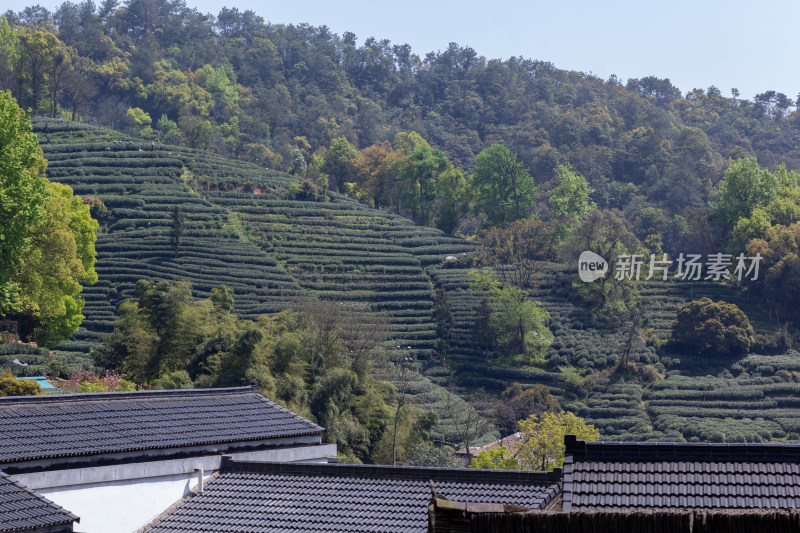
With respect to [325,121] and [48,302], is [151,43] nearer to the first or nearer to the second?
[325,121]

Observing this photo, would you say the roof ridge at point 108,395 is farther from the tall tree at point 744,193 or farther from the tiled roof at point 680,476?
the tall tree at point 744,193

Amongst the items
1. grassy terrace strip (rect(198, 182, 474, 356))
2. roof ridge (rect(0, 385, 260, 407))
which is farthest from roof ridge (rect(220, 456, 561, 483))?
grassy terrace strip (rect(198, 182, 474, 356))

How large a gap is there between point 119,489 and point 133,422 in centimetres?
138

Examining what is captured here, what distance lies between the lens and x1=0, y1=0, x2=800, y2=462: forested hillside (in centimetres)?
3303

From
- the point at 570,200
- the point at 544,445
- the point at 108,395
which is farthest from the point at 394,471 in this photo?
the point at 570,200

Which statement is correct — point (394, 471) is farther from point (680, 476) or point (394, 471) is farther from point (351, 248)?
point (351, 248)

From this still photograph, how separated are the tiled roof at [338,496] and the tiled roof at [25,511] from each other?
191 cm

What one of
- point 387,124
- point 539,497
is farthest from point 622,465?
point 387,124

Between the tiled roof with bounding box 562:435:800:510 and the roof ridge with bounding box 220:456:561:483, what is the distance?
8.99 ft

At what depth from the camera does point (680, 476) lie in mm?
7875

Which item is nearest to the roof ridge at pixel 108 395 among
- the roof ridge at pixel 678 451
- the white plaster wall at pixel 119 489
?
the white plaster wall at pixel 119 489

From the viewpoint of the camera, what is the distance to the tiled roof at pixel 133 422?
12.3 m

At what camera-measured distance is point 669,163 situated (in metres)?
96.1

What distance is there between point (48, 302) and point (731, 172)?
168 ft
